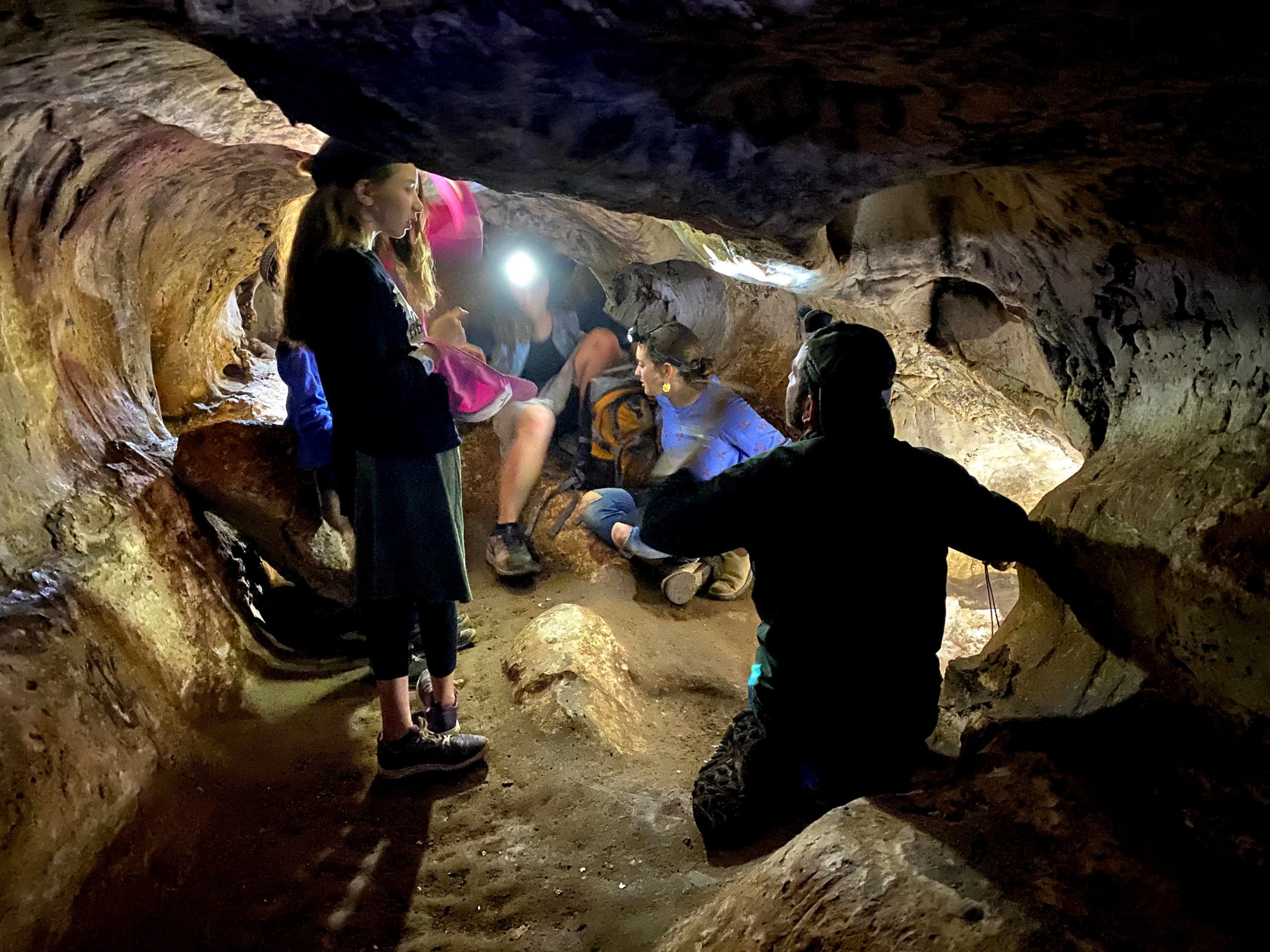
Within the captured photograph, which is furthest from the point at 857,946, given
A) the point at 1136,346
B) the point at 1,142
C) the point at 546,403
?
the point at 546,403

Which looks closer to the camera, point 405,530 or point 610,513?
point 405,530

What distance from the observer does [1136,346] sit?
2.22m

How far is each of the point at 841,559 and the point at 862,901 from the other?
0.93 meters

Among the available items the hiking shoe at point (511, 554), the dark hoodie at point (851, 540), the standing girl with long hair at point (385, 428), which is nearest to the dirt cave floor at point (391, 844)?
the standing girl with long hair at point (385, 428)

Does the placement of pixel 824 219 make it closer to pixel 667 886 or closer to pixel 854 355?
pixel 854 355

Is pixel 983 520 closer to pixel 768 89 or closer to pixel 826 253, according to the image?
pixel 768 89

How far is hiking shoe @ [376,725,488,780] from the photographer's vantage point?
2553 millimetres

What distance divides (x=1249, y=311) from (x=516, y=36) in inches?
71.5

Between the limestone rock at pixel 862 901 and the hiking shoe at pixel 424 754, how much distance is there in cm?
114

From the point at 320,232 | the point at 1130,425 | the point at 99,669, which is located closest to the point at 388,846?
the point at 99,669

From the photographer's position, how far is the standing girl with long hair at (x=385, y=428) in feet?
7.30

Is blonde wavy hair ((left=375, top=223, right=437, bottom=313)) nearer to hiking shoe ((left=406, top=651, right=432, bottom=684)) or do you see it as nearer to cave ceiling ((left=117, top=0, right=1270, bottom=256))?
cave ceiling ((left=117, top=0, right=1270, bottom=256))

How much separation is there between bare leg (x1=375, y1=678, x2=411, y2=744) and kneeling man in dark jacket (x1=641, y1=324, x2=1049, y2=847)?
1033 millimetres

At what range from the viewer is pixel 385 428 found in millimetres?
Result: 2330
